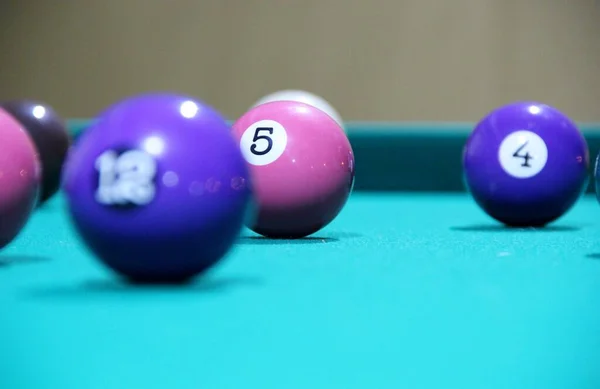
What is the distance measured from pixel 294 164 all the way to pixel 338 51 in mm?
5202

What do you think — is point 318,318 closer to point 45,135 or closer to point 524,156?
point 524,156

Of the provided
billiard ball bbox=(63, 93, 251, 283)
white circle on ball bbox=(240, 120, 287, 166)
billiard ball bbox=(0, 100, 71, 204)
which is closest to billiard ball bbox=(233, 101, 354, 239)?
white circle on ball bbox=(240, 120, 287, 166)

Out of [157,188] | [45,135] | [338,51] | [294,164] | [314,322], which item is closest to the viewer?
[314,322]

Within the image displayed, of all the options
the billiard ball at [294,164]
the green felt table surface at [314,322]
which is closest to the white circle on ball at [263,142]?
the billiard ball at [294,164]

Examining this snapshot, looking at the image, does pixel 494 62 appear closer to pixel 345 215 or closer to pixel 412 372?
pixel 345 215

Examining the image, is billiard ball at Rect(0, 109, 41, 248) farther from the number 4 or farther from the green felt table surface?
the number 4

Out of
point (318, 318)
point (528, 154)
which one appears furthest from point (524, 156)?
point (318, 318)

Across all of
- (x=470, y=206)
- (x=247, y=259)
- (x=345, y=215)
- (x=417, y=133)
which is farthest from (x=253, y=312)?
(x=417, y=133)

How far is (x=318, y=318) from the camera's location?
1.91 meters

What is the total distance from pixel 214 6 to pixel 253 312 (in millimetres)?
6697

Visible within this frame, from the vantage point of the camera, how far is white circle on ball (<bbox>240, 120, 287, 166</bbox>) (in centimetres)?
323

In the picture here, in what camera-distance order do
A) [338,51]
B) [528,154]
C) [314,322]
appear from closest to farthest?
[314,322] < [528,154] < [338,51]

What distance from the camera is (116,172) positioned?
2195mm

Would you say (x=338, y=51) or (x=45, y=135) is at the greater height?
(x=338, y=51)
